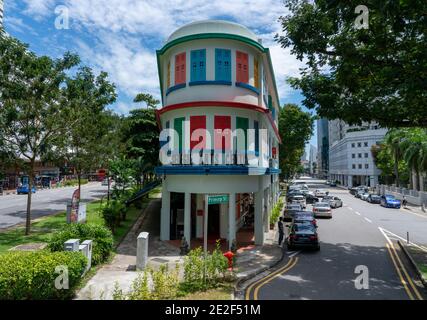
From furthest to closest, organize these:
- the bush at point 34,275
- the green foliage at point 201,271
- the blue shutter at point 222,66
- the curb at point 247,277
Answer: the blue shutter at point 222,66, the curb at point 247,277, the green foliage at point 201,271, the bush at point 34,275

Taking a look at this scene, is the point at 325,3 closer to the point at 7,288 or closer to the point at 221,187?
the point at 221,187

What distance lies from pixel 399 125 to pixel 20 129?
20751mm

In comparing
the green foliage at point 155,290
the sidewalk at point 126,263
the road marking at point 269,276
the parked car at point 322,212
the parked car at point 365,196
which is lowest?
the road marking at point 269,276

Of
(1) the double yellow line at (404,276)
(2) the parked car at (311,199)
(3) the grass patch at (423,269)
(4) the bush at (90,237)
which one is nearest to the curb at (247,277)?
(1) the double yellow line at (404,276)

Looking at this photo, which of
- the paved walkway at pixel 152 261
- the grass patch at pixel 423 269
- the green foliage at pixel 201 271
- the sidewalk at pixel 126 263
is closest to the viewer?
the sidewalk at pixel 126 263

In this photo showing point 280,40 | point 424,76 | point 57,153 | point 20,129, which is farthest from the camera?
point 57,153

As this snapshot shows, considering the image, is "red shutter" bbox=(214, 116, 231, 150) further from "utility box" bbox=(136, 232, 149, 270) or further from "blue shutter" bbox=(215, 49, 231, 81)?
"utility box" bbox=(136, 232, 149, 270)

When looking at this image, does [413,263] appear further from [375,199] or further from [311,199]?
[375,199]

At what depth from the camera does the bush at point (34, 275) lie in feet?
29.9

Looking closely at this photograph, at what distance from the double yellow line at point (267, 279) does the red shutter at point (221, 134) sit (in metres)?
6.53

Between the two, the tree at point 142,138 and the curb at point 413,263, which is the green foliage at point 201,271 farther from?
the tree at point 142,138

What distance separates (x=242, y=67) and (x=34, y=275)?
46.0 ft

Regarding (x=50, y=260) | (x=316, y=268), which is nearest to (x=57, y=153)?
(x=50, y=260)

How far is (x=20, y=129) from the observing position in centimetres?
1892
